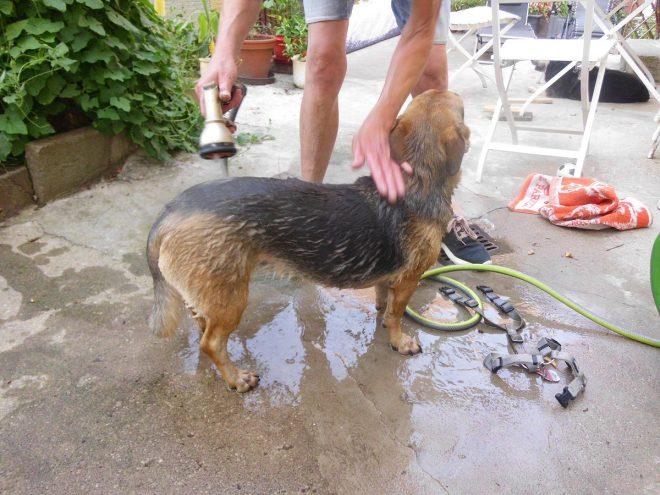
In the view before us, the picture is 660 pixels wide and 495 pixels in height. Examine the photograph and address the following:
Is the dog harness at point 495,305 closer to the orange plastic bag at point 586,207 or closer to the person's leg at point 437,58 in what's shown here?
the orange plastic bag at point 586,207

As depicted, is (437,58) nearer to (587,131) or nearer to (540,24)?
(587,131)

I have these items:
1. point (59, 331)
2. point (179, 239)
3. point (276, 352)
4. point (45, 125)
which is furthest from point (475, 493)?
point (45, 125)

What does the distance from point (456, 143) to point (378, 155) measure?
0.46 metres

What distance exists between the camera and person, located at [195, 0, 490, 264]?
2.14 m

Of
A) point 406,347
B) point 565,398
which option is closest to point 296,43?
point 406,347

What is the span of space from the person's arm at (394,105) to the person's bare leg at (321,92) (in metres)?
0.80

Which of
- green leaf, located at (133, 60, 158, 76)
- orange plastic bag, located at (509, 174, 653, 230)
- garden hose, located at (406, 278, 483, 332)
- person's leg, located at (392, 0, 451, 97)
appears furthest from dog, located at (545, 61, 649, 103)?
green leaf, located at (133, 60, 158, 76)

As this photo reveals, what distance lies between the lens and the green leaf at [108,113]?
144 inches

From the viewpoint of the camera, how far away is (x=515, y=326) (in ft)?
9.05

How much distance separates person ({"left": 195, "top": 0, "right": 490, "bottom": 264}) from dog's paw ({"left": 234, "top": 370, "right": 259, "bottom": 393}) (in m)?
1.08

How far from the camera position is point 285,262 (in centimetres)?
233

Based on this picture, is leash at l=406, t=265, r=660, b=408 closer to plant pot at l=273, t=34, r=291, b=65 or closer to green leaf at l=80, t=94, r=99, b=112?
green leaf at l=80, t=94, r=99, b=112

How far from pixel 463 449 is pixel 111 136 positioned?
11.5 feet

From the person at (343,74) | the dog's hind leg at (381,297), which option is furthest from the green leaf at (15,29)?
the dog's hind leg at (381,297)
